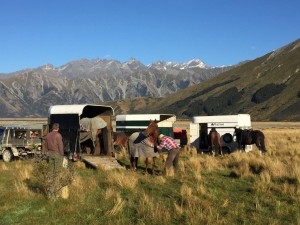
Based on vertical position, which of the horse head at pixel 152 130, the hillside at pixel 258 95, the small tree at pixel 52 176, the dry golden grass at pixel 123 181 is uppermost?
the hillside at pixel 258 95

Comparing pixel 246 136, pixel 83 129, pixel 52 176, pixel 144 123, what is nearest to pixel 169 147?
pixel 52 176

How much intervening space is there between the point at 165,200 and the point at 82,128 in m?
9.27

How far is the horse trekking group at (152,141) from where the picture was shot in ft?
49.1

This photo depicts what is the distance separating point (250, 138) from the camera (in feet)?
73.0

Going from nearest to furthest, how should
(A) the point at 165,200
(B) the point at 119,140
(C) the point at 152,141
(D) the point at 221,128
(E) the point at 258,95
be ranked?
1. (A) the point at 165,200
2. (C) the point at 152,141
3. (D) the point at 221,128
4. (B) the point at 119,140
5. (E) the point at 258,95

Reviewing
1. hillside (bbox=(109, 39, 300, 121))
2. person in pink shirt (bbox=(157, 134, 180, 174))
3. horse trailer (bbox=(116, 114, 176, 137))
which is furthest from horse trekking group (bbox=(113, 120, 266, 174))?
hillside (bbox=(109, 39, 300, 121))

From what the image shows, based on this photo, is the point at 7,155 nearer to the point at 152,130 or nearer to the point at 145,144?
the point at 145,144

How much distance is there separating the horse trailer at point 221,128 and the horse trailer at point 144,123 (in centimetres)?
313

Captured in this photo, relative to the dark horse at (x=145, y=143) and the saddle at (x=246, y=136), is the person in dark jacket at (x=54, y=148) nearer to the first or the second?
the dark horse at (x=145, y=143)

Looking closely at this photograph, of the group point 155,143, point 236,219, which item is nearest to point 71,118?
point 155,143

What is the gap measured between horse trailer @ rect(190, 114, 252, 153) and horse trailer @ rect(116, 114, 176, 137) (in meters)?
3.13

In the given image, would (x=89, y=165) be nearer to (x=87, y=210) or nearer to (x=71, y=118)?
(x=71, y=118)

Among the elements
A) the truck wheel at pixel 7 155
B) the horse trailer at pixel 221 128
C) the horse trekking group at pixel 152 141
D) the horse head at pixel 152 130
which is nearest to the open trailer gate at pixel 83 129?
the horse trekking group at pixel 152 141

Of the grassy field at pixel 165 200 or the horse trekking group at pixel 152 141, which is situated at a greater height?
the horse trekking group at pixel 152 141
